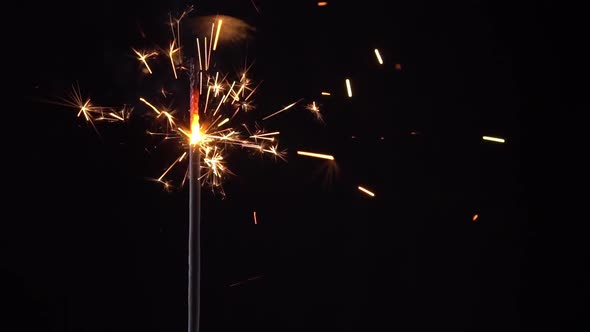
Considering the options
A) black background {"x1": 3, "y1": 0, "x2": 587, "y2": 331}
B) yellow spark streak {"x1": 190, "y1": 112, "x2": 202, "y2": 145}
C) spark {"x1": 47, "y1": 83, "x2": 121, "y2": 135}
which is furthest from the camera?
black background {"x1": 3, "y1": 0, "x2": 587, "y2": 331}

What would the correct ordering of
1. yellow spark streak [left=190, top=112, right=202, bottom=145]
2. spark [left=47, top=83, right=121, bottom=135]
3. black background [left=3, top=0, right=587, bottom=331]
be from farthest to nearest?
black background [left=3, top=0, right=587, bottom=331], spark [left=47, top=83, right=121, bottom=135], yellow spark streak [left=190, top=112, right=202, bottom=145]

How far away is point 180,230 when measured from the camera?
1581mm

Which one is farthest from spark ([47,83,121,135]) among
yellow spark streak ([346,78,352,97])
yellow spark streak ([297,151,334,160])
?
yellow spark streak ([346,78,352,97])

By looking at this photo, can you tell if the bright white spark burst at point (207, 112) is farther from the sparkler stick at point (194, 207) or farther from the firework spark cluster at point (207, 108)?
the sparkler stick at point (194, 207)

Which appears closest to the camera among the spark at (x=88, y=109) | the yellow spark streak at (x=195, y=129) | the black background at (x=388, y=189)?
the yellow spark streak at (x=195, y=129)

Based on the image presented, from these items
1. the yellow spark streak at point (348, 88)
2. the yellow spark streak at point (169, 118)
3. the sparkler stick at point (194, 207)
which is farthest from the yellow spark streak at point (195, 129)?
the yellow spark streak at point (348, 88)

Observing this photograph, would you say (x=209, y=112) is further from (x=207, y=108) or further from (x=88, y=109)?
(x=88, y=109)

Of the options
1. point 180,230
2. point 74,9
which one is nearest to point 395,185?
point 180,230

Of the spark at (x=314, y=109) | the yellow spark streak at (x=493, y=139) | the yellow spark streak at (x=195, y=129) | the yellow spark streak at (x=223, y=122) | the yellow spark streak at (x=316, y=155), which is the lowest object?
the yellow spark streak at (x=195, y=129)

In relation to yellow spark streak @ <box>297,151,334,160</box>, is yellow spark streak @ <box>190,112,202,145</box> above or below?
below

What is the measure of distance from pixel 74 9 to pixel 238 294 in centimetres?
108

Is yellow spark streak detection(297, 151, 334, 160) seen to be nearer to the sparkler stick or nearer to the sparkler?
the sparkler

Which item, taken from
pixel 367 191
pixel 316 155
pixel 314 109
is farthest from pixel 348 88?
pixel 367 191

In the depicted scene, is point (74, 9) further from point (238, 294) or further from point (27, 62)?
point (238, 294)
